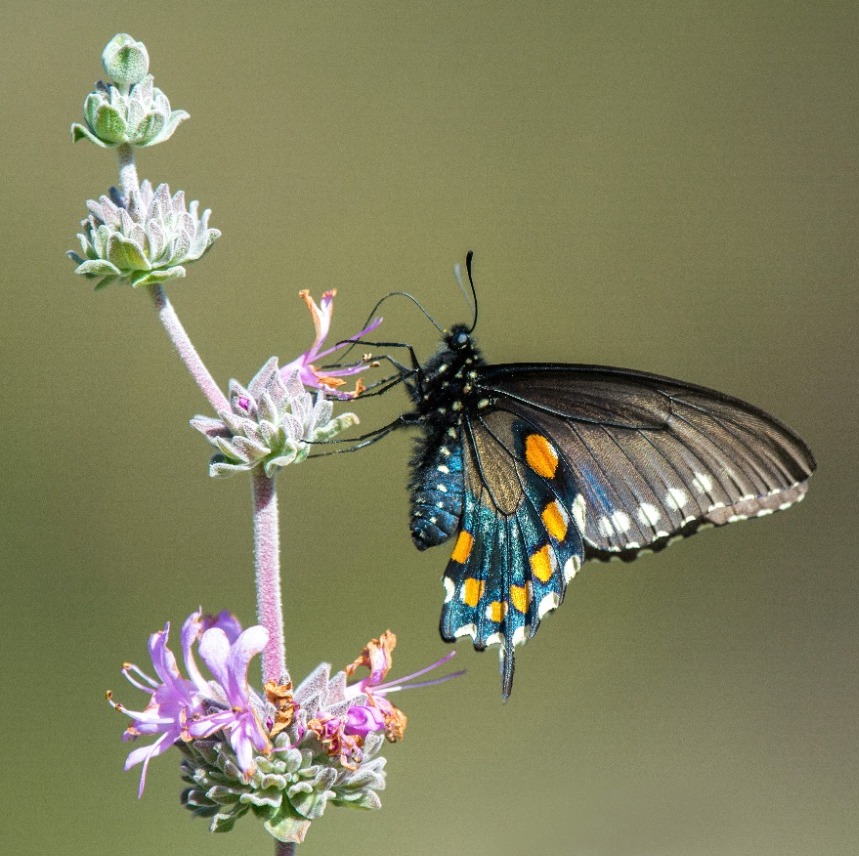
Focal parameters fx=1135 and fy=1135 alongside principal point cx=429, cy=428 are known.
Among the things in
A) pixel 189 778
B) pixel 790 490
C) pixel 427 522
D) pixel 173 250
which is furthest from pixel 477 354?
pixel 189 778

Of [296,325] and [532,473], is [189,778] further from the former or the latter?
[296,325]

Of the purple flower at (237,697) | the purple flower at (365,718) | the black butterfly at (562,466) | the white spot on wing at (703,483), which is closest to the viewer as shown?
the purple flower at (237,697)

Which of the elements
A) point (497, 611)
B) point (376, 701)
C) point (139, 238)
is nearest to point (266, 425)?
point (139, 238)

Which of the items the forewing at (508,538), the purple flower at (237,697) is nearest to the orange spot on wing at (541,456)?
the forewing at (508,538)

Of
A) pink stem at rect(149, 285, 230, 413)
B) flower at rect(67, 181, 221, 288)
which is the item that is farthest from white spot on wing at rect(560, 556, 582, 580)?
flower at rect(67, 181, 221, 288)

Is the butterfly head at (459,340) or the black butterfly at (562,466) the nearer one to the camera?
the black butterfly at (562,466)

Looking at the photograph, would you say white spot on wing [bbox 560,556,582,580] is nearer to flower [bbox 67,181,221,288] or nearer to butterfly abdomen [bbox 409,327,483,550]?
butterfly abdomen [bbox 409,327,483,550]

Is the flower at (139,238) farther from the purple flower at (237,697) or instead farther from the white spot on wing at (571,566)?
the white spot on wing at (571,566)
